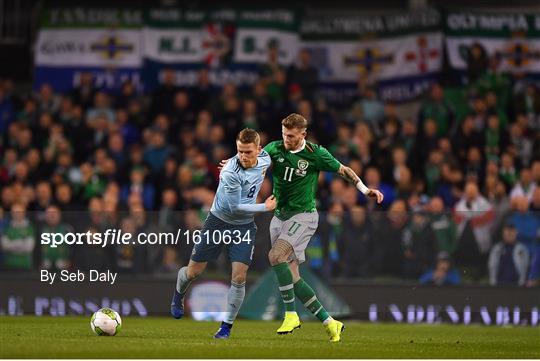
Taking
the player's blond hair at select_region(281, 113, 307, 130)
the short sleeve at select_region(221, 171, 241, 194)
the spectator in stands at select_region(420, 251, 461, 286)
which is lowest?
the spectator in stands at select_region(420, 251, 461, 286)

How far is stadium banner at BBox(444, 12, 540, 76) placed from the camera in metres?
25.4

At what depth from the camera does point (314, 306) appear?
48.8 feet

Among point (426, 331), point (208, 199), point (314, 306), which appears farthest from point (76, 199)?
point (314, 306)

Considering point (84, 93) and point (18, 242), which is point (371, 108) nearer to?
point (84, 93)

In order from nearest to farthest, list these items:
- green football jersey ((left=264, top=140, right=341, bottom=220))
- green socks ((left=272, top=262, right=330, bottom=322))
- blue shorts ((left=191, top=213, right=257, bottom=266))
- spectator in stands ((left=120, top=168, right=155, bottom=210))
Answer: green socks ((left=272, top=262, right=330, bottom=322)), blue shorts ((left=191, top=213, right=257, bottom=266)), green football jersey ((left=264, top=140, right=341, bottom=220)), spectator in stands ((left=120, top=168, right=155, bottom=210))

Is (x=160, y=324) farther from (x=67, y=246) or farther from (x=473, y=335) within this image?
(x=473, y=335)

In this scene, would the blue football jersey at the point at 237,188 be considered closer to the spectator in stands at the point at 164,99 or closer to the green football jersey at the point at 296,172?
the green football jersey at the point at 296,172

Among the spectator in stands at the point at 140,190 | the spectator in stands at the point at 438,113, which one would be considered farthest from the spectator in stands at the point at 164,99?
the spectator in stands at the point at 438,113

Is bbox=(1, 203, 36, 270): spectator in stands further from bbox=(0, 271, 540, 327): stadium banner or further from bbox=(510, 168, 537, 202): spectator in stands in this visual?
bbox=(510, 168, 537, 202): spectator in stands

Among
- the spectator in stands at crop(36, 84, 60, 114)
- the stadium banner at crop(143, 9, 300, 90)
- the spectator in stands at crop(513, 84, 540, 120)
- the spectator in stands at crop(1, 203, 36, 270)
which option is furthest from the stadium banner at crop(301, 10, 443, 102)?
the spectator in stands at crop(1, 203, 36, 270)

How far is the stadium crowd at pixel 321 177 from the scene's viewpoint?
758 inches

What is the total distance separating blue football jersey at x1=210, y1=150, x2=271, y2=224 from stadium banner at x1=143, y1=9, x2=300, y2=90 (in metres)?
11.1

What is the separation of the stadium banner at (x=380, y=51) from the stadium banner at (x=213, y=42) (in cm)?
73

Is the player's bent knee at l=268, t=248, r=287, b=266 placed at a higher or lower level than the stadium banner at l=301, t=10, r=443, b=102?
lower
